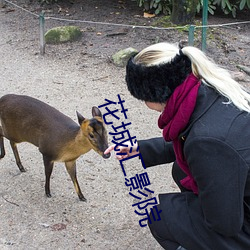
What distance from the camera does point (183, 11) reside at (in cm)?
693

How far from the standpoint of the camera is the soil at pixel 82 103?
324cm

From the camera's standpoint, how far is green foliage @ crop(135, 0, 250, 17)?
744cm

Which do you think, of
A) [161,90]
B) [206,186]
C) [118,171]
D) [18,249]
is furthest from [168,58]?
[118,171]

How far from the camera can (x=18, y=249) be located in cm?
307

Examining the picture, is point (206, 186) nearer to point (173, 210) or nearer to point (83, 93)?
point (173, 210)

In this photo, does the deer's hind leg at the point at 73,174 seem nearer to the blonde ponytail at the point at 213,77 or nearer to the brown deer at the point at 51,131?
the brown deer at the point at 51,131

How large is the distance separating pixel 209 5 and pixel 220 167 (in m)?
6.00

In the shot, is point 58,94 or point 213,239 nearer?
point 213,239

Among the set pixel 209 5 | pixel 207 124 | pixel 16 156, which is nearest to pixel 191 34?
pixel 209 5

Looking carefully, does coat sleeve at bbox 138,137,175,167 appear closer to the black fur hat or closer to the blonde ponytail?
the black fur hat

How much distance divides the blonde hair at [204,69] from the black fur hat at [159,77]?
0.02 m

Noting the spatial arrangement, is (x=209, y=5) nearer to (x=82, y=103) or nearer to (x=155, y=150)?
(x=82, y=103)

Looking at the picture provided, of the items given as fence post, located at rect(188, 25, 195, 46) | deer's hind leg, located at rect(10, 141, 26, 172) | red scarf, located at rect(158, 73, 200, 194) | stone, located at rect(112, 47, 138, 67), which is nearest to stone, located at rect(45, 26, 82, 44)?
stone, located at rect(112, 47, 138, 67)

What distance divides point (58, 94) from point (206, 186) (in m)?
3.44
